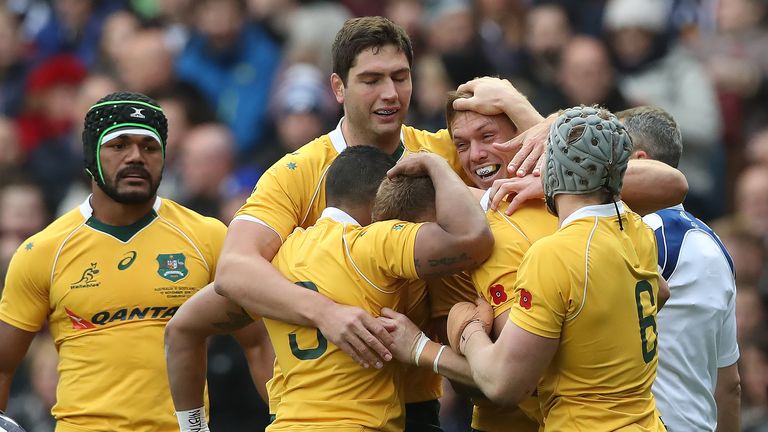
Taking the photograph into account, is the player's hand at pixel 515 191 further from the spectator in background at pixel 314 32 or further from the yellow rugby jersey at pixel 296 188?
the spectator in background at pixel 314 32

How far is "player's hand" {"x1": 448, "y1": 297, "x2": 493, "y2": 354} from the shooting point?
533 centimetres

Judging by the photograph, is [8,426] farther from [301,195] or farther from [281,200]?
[301,195]

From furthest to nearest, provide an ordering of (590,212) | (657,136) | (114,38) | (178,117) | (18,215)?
(114,38) → (178,117) → (18,215) → (657,136) → (590,212)

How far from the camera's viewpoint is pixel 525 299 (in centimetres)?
494

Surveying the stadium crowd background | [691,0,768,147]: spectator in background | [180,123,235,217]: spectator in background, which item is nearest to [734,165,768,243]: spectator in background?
the stadium crowd background

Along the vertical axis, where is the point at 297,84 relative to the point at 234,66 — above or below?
below

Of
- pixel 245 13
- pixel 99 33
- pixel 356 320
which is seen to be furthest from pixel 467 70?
pixel 356 320

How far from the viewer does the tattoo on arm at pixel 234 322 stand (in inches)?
245

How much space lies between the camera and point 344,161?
5.71 meters

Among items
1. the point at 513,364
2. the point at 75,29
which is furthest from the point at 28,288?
the point at 75,29

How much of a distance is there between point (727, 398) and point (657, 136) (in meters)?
1.47

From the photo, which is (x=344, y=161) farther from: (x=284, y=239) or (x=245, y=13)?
(x=245, y=13)

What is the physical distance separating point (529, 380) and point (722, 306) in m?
1.81

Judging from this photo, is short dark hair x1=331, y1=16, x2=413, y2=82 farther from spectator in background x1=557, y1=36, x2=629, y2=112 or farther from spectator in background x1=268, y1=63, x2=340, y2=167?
spectator in background x1=268, y1=63, x2=340, y2=167
